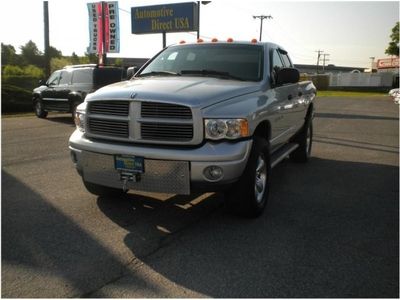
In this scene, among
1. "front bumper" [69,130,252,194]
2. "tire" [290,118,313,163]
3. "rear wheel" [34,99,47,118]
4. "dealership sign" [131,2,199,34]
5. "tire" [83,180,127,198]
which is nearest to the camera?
"front bumper" [69,130,252,194]

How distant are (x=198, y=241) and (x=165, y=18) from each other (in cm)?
2350

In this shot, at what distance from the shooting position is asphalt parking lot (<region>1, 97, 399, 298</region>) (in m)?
3.12

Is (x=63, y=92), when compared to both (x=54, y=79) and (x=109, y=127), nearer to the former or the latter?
(x=54, y=79)

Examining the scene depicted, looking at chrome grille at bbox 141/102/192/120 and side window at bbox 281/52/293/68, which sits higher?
side window at bbox 281/52/293/68

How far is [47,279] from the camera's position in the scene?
3.16 metres

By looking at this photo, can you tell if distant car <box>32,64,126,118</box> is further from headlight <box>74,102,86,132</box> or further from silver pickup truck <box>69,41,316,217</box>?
silver pickup truck <box>69,41,316,217</box>

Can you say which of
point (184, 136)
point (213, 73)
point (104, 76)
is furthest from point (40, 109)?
point (184, 136)

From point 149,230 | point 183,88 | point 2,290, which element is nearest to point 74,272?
point 2,290

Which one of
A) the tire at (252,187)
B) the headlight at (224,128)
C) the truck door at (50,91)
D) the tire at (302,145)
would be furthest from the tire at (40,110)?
the headlight at (224,128)

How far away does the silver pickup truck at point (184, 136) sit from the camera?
393 centimetres

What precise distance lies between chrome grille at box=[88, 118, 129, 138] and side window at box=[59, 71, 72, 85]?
10048 millimetres

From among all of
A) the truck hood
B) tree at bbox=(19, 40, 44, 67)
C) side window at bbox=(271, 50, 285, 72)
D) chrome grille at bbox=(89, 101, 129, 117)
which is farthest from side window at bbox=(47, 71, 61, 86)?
tree at bbox=(19, 40, 44, 67)

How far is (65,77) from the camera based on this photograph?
14.0 meters

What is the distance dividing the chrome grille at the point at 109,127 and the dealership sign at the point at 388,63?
75862 mm
